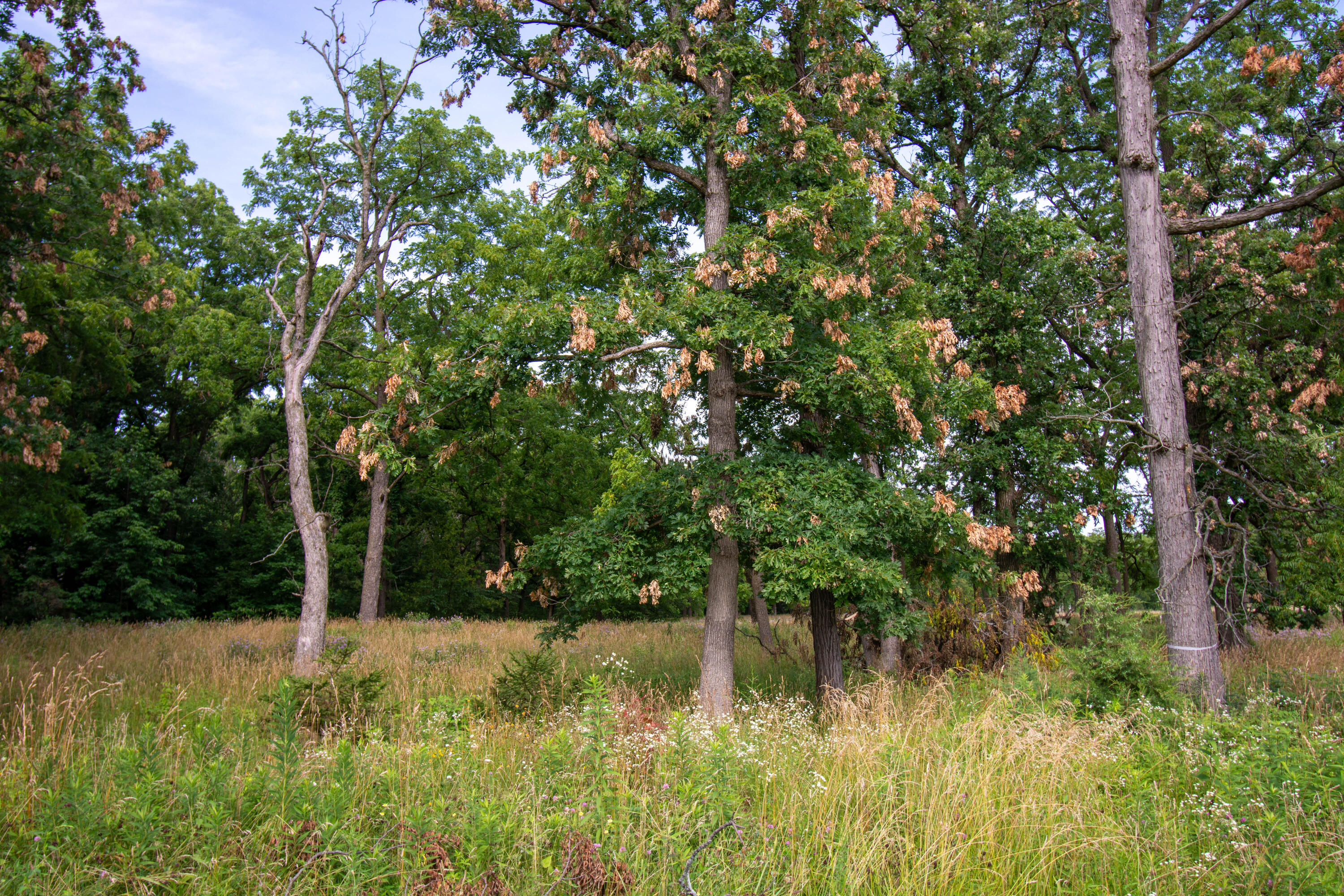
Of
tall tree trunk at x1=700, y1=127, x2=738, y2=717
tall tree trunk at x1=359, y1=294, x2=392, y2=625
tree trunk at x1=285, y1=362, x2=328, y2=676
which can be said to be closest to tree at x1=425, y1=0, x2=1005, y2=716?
tall tree trunk at x1=700, y1=127, x2=738, y2=717

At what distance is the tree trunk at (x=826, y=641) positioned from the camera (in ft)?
29.8

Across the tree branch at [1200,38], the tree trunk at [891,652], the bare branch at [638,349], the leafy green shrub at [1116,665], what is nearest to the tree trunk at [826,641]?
the tree trunk at [891,652]

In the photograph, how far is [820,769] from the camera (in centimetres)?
464

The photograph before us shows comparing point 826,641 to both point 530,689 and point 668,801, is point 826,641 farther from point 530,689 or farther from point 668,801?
point 668,801

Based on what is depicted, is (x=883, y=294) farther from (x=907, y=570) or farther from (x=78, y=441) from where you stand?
(x=78, y=441)

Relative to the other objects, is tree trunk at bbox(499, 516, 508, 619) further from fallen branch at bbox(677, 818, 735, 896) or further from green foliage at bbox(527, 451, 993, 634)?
fallen branch at bbox(677, 818, 735, 896)

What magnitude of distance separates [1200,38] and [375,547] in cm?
1836

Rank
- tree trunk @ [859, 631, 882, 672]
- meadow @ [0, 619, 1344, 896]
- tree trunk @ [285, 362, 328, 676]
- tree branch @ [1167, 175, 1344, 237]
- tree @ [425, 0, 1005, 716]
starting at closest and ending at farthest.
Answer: meadow @ [0, 619, 1344, 896] < tree branch @ [1167, 175, 1344, 237] < tree @ [425, 0, 1005, 716] < tree trunk @ [285, 362, 328, 676] < tree trunk @ [859, 631, 882, 672]

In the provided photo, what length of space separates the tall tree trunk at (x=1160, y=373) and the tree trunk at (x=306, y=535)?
9.83m

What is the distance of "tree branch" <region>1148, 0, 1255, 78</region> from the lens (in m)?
6.67

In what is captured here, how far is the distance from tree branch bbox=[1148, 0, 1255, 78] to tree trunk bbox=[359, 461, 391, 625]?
16164 mm

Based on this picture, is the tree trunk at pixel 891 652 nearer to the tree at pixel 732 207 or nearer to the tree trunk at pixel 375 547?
the tree at pixel 732 207

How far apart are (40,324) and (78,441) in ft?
33.6

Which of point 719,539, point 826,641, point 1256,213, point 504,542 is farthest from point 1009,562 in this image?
point 504,542
